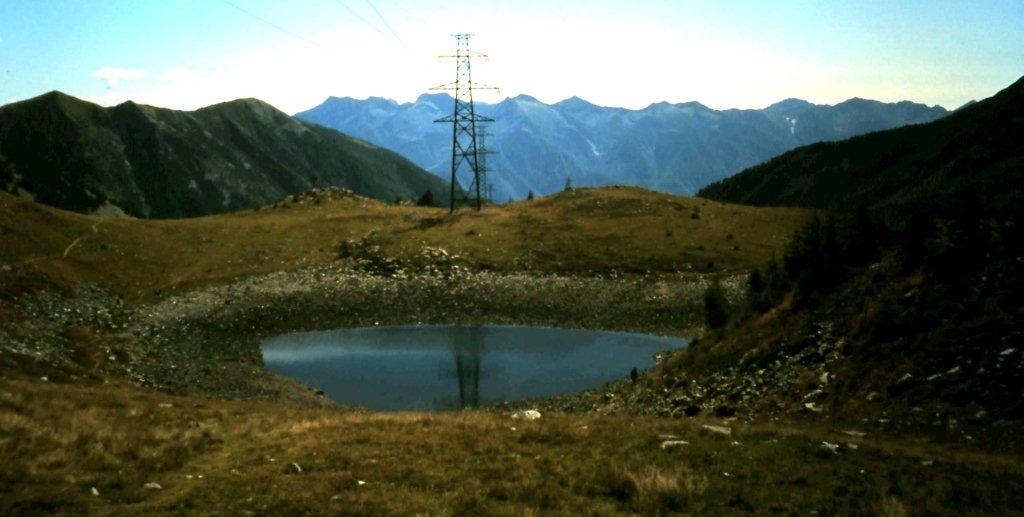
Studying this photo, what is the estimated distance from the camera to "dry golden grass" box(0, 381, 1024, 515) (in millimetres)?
13797

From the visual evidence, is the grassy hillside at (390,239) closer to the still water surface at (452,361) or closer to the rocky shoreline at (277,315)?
the rocky shoreline at (277,315)

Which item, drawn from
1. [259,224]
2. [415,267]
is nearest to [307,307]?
[415,267]

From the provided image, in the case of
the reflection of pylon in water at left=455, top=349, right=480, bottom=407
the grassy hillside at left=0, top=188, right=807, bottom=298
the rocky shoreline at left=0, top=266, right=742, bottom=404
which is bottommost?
the reflection of pylon in water at left=455, top=349, right=480, bottom=407

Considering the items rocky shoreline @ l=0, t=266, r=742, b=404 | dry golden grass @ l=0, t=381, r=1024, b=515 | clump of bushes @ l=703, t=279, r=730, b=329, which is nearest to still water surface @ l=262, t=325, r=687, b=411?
rocky shoreline @ l=0, t=266, r=742, b=404

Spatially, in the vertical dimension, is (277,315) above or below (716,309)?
below

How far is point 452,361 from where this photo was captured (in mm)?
45844

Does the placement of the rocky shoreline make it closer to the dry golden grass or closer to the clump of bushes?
the clump of bushes

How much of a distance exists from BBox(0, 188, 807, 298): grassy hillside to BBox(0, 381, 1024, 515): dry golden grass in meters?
39.3

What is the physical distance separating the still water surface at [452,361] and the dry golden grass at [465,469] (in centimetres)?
1569

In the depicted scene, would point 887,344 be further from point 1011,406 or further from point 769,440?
point 769,440

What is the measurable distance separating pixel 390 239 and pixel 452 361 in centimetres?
3122

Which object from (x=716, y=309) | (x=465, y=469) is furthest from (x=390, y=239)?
(x=465, y=469)

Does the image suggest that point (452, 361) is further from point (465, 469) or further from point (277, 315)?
point (465, 469)

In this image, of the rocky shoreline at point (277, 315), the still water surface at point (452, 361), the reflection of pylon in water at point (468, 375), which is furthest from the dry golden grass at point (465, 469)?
the still water surface at point (452, 361)
